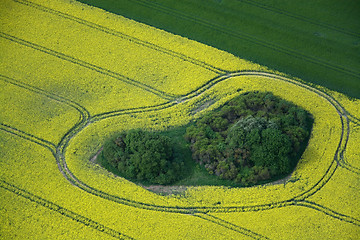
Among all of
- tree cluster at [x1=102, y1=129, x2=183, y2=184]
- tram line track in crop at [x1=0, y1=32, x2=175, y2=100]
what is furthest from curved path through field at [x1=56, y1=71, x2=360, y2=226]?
tree cluster at [x1=102, y1=129, x2=183, y2=184]

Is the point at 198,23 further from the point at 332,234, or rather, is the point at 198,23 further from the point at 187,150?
the point at 332,234

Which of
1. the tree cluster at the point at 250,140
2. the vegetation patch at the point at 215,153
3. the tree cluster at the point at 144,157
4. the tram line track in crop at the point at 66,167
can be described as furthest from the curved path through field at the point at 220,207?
the tree cluster at the point at 250,140

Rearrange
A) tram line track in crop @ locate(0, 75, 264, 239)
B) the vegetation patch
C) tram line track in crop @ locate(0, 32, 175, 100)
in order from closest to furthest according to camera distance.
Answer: tram line track in crop @ locate(0, 75, 264, 239)
the vegetation patch
tram line track in crop @ locate(0, 32, 175, 100)

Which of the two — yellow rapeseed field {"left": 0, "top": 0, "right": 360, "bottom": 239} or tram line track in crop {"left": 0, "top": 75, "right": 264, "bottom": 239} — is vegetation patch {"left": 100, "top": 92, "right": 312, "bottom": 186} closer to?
yellow rapeseed field {"left": 0, "top": 0, "right": 360, "bottom": 239}

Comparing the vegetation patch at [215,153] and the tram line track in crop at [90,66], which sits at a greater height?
the tram line track in crop at [90,66]

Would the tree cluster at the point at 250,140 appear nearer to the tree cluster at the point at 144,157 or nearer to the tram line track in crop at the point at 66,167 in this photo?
the tree cluster at the point at 144,157
